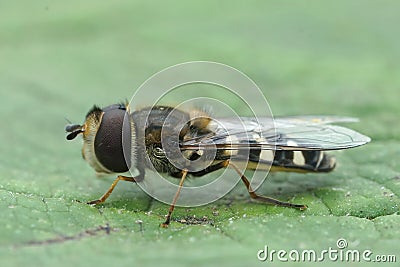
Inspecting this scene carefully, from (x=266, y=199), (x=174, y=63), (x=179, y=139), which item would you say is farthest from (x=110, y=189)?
(x=174, y=63)

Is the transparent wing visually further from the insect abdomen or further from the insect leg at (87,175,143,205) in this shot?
the insect leg at (87,175,143,205)

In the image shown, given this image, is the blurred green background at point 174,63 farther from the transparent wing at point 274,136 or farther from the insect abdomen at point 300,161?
the transparent wing at point 274,136

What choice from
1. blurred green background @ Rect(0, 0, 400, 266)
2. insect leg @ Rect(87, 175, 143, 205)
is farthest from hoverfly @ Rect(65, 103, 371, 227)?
blurred green background @ Rect(0, 0, 400, 266)

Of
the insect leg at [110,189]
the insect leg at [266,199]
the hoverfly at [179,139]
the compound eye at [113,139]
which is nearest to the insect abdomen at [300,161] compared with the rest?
the hoverfly at [179,139]

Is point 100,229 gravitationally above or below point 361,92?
below

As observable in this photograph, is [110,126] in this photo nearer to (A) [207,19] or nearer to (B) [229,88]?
(B) [229,88]

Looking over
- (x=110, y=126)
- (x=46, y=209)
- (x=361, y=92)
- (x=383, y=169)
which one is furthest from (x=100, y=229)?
(x=361, y=92)

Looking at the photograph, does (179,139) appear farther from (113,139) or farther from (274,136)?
(274,136)
